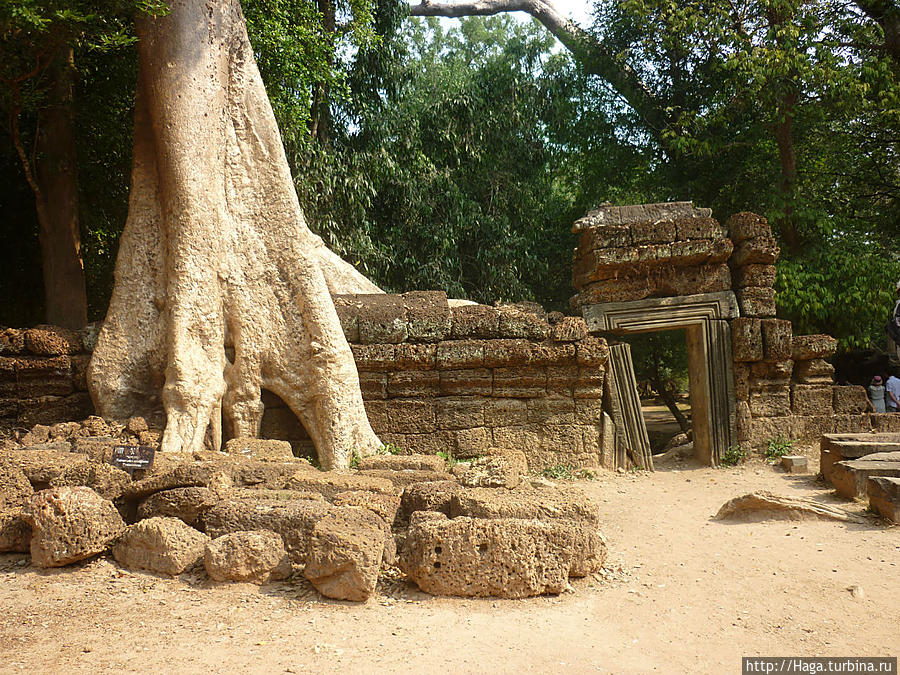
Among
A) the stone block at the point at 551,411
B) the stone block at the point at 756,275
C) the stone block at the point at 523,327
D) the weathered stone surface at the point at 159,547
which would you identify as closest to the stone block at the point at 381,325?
the stone block at the point at 523,327

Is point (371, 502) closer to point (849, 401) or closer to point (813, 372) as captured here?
point (813, 372)

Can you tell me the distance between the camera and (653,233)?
768 cm

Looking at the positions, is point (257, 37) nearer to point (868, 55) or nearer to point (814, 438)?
point (814, 438)

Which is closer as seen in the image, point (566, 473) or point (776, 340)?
point (566, 473)

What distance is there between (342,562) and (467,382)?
145 inches

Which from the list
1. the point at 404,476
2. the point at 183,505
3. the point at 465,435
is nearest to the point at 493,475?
the point at 404,476

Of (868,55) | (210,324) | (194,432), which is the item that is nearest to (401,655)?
(194,432)

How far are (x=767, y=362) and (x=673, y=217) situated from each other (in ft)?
6.40

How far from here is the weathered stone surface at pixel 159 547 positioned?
3.26 meters

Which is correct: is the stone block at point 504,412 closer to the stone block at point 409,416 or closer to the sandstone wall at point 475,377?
the sandstone wall at point 475,377

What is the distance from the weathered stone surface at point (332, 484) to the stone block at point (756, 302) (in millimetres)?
5326

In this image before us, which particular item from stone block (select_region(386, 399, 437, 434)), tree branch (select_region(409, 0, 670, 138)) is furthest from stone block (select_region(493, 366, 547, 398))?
tree branch (select_region(409, 0, 670, 138))

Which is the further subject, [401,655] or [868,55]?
[868,55]

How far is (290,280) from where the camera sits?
5887 millimetres
